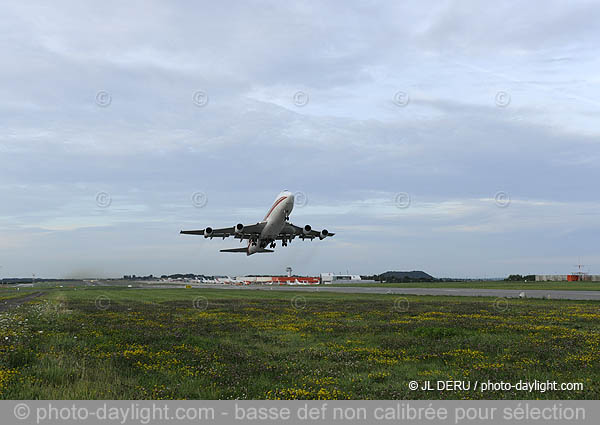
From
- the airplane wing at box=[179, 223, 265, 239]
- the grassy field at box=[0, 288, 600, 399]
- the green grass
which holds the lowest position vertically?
the green grass

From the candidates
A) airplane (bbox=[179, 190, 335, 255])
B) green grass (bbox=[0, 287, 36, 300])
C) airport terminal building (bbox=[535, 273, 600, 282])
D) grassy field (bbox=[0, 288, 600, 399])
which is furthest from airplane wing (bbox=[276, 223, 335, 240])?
airport terminal building (bbox=[535, 273, 600, 282])

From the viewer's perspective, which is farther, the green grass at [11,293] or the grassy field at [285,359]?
the green grass at [11,293]

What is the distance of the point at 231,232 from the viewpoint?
2303 inches

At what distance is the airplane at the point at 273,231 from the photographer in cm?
4916

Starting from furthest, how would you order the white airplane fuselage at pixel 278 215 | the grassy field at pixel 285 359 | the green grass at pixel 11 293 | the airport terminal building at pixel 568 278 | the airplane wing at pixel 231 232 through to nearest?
the airport terminal building at pixel 568 278
the green grass at pixel 11 293
the airplane wing at pixel 231 232
the white airplane fuselage at pixel 278 215
the grassy field at pixel 285 359

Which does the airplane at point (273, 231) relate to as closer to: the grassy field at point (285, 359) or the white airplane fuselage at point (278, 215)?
the white airplane fuselage at point (278, 215)

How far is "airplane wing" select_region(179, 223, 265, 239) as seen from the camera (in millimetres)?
56406

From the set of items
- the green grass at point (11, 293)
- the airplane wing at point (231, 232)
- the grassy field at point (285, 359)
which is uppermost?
the airplane wing at point (231, 232)

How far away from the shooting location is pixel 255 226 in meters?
56.3

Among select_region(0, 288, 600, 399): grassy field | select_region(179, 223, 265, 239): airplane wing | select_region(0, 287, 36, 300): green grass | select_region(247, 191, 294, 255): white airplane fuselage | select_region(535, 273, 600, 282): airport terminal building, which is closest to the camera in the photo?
select_region(0, 288, 600, 399): grassy field

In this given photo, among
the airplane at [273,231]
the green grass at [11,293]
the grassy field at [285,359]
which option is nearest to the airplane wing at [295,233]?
the airplane at [273,231]

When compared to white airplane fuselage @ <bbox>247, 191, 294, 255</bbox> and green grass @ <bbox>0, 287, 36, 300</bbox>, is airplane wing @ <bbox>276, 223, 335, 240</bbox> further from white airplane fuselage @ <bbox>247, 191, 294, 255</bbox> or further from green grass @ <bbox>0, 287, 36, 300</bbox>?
green grass @ <bbox>0, 287, 36, 300</bbox>
